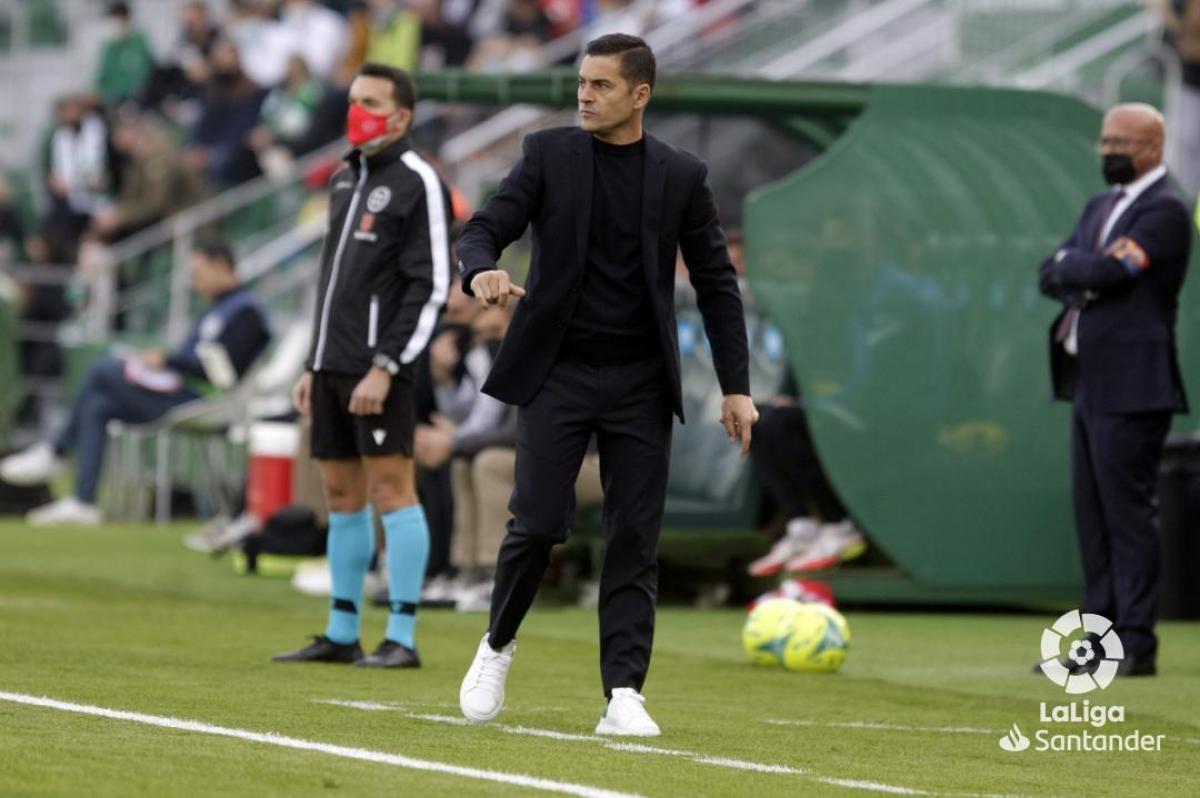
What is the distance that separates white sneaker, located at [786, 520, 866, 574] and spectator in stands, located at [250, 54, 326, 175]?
1225 cm

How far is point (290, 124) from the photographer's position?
2580 cm

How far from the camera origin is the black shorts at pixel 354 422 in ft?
32.6

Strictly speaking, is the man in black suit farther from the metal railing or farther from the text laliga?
the metal railing

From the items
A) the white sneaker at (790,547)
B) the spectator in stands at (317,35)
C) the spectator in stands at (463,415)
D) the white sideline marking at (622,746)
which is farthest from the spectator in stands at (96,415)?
the white sideline marking at (622,746)

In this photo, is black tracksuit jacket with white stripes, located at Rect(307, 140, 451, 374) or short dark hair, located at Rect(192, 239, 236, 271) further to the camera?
A: short dark hair, located at Rect(192, 239, 236, 271)

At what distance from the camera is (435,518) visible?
552 inches

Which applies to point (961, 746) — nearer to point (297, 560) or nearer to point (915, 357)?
point (915, 357)

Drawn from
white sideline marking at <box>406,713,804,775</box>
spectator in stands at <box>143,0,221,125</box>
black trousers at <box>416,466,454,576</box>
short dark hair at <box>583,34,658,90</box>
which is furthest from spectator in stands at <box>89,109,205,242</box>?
short dark hair at <box>583,34,658,90</box>

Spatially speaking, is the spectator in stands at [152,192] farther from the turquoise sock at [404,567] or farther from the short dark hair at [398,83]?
the turquoise sock at [404,567]

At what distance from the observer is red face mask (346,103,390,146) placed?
33.4ft

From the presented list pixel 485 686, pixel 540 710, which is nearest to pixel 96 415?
pixel 540 710

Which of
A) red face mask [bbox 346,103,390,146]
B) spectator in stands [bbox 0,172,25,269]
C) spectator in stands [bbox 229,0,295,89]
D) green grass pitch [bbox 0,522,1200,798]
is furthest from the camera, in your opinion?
spectator in stands [bbox 0,172,25,269]

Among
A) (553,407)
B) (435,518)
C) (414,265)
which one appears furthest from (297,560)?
(553,407)

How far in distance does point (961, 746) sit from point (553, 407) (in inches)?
68.1
